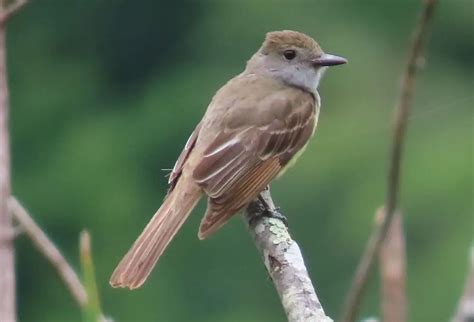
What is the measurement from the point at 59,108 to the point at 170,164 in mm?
4955

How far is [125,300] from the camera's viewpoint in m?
23.9

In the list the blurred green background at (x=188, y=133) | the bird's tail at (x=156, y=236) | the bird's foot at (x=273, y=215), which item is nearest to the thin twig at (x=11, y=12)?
the bird's tail at (x=156, y=236)

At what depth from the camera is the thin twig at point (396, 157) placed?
11.2 feet

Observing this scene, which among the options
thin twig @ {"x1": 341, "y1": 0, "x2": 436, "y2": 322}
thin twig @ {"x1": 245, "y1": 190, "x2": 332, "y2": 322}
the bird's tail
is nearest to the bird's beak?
the bird's tail

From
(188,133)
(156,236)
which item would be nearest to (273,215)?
(156,236)

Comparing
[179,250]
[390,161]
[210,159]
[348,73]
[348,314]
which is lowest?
[179,250]

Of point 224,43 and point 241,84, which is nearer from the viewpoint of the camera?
point 241,84

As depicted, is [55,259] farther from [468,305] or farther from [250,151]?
[250,151]

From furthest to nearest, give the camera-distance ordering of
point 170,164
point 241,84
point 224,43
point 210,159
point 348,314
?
1. point 224,43
2. point 170,164
3. point 241,84
4. point 210,159
5. point 348,314

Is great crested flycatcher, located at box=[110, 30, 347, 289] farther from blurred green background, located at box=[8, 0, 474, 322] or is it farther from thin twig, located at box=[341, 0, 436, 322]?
blurred green background, located at box=[8, 0, 474, 322]

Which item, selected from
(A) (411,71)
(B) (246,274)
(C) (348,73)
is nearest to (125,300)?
(B) (246,274)

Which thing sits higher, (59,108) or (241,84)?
(241,84)

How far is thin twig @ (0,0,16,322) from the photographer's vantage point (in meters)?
3.93

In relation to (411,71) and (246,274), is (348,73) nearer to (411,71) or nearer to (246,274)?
(246,274)
